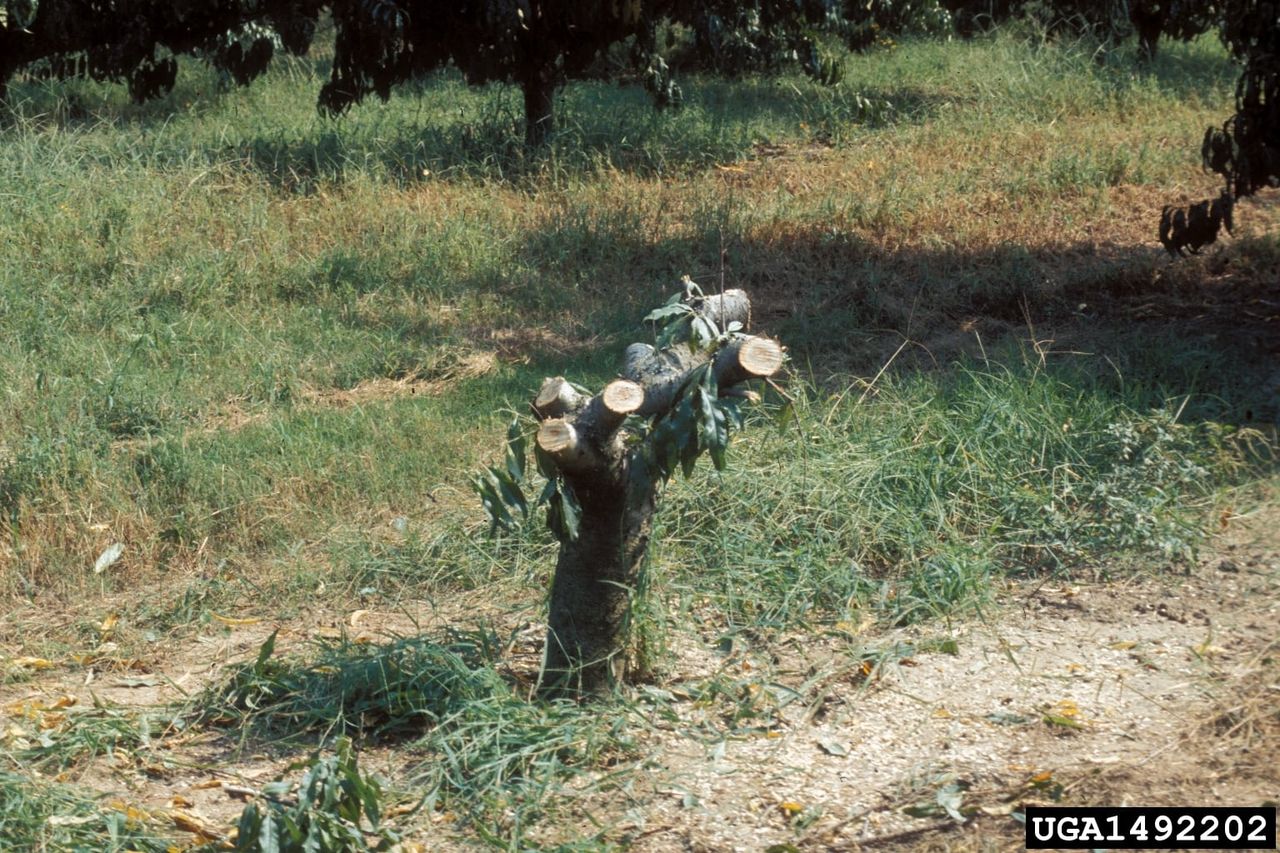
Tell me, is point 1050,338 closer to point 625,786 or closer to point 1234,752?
point 1234,752

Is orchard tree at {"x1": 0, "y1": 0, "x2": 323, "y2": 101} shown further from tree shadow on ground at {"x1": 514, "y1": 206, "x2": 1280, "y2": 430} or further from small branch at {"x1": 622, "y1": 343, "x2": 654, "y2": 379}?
small branch at {"x1": 622, "y1": 343, "x2": 654, "y2": 379}

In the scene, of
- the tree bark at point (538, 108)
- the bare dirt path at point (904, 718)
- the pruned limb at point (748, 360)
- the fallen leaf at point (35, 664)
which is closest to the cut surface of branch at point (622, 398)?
the pruned limb at point (748, 360)

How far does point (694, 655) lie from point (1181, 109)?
7894 millimetres

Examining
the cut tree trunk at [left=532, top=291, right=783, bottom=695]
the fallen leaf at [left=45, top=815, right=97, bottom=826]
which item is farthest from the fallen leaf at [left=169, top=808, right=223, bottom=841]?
the cut tree trunk at [left=532, top=291, right=783, bottom=695]

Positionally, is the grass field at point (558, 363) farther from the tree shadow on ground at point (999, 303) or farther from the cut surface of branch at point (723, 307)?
the cut surface of branch at point (723, 307)

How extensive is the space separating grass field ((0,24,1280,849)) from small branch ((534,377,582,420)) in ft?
1.99

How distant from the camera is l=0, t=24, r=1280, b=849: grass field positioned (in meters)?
4.42

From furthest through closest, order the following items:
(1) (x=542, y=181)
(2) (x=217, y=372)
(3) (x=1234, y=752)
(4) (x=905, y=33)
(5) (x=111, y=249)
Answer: (4) (x=905, y=33)
(1) (x=542, y=181)
(5) (x=111, y=249)
(2) (x=217, y=372)
(3) (x=1234, y=752)

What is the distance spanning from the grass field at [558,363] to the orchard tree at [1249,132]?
0.56 m

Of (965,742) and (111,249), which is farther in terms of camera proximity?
(111,249)

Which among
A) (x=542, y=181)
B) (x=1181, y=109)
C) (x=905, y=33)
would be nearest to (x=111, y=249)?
(x=542, y=181)

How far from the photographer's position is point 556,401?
11.2 feet

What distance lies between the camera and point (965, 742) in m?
3.59

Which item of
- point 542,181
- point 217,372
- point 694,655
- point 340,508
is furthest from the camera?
point 542,181
